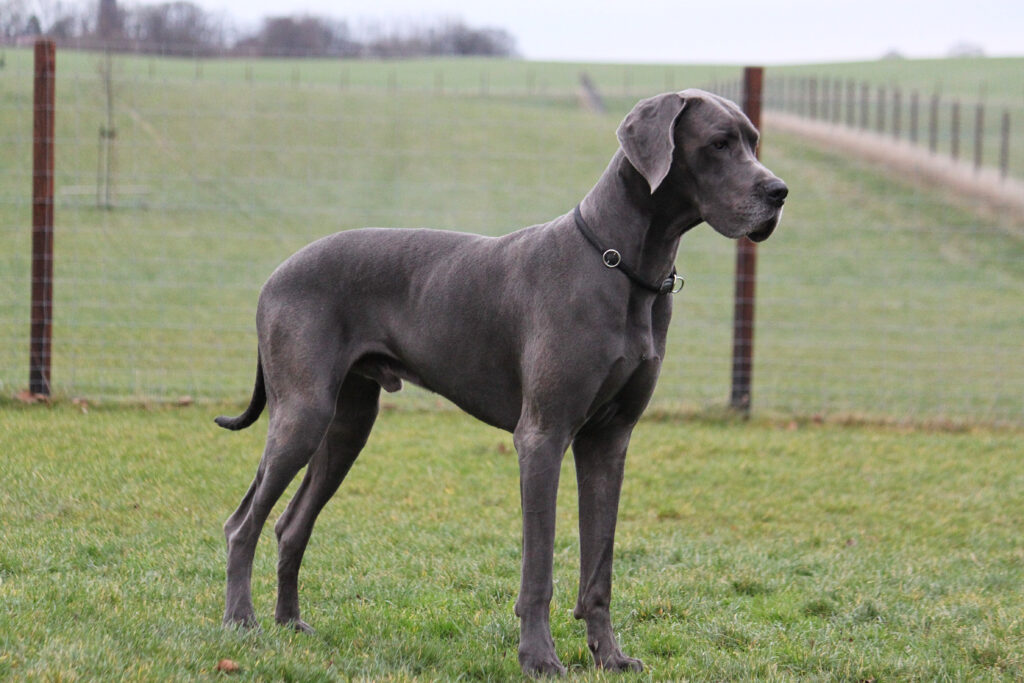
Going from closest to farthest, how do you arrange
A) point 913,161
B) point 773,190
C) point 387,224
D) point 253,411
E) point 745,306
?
1. point 773,190
2. point 253,411
3. point 745,306
4. point 387,224
5. point 913,161

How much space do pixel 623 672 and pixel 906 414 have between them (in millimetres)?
6411

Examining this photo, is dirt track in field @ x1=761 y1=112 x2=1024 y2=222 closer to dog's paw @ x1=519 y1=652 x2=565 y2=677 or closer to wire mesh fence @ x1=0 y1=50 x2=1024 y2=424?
wire mesh fence @ x1=0 y1=50 x2=1024 y2=424

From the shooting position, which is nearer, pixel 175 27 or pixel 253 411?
pixel 253 411

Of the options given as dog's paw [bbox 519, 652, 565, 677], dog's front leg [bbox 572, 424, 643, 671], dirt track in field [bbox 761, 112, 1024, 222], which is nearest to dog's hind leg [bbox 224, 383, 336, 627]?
dog's front leg [bbox 572, 424, 643, 671]

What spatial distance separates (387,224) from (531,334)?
51.9 ft

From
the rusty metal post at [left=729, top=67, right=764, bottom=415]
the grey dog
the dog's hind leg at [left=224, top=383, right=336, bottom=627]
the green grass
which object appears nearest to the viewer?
the grey dog

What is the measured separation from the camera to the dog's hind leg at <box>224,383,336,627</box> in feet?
14.3

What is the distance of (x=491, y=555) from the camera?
19.0 feet

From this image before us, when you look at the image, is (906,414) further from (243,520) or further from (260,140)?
(260,140)

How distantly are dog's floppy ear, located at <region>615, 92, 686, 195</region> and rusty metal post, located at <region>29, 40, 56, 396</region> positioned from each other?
6.31 meters

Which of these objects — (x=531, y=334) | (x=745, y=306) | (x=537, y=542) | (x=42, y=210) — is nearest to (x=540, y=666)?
(x=537, y=542)

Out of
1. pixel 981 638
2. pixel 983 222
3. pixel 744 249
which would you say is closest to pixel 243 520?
pixel 981 638

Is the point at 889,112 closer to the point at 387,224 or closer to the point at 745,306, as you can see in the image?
the point at 387,224

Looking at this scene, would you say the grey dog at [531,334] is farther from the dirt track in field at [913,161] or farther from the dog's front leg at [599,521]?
the dirt track in field at [913,161]
